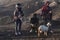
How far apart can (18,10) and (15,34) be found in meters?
1.01

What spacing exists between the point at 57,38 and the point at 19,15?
184cm

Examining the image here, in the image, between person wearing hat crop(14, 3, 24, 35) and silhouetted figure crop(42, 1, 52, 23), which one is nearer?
person wearing hat crop(14, 3, 24, 35)

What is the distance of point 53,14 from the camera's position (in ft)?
42.7

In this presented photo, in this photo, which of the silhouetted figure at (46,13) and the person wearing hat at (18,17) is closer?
the person wearing hat at (18,17)

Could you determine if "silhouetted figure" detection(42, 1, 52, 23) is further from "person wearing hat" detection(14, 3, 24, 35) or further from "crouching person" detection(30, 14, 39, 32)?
"person wearing hat" detection(14, 3, 24, 35)

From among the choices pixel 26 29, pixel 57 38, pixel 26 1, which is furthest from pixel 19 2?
pixel 57 38

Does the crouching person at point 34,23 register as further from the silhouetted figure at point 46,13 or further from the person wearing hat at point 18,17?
the person wearing hat at point 18,17

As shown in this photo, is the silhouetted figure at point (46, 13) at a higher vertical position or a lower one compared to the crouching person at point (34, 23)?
higher

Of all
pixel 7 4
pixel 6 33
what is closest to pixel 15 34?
pixel 6 33

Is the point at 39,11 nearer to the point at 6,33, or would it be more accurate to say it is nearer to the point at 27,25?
the point at 27,25

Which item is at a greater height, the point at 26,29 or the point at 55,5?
the point at 55,5

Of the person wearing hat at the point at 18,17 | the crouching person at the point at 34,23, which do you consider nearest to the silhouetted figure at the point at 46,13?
the crouching person at the point at 34,23

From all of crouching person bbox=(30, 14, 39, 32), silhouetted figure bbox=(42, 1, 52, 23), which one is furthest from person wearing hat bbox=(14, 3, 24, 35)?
silhouetted figure bbox=(42, 1, 52, 23)

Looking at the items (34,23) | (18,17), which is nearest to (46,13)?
(34,23)
